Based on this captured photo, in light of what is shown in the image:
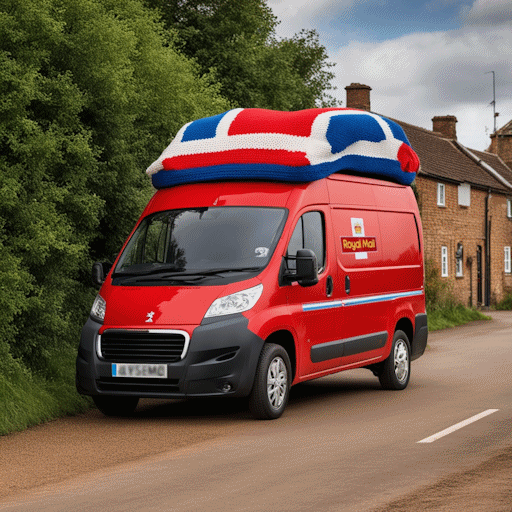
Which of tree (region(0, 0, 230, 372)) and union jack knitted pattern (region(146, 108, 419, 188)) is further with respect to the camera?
union jack knitted pattern (region(146, 108, 419, 188))

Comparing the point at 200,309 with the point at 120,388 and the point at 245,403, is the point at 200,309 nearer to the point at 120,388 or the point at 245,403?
the point at 120,388

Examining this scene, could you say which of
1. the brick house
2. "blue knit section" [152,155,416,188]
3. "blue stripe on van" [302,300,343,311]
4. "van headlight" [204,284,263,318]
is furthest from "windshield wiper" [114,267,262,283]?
the brick house

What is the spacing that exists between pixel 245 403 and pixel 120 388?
2033 millimetres

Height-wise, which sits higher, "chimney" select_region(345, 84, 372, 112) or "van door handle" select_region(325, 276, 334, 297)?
"chimney" select_region(345, 84, 372, 112)

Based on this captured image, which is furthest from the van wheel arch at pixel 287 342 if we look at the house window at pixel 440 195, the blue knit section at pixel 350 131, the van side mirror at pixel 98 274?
the house window at pixel 440 195

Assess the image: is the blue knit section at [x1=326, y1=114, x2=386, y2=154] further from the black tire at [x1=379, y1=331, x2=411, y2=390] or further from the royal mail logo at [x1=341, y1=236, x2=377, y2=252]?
the black tire at [x1=379, y1=331, x2=411, y2=390]

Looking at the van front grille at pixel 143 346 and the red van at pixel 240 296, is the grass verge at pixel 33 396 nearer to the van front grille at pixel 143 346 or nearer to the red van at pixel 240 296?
the red van at pixel 240 296

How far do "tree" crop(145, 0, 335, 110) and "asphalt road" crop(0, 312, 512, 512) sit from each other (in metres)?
17.6

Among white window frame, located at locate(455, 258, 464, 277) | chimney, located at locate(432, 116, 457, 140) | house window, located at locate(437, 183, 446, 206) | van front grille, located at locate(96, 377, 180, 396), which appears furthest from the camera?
chimney, located at locate(432, 116, 457, 140)

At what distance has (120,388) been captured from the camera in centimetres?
1020

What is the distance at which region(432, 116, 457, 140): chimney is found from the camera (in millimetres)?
51906

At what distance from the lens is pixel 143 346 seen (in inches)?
397

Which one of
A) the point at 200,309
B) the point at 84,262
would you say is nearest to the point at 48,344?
the point at 84,262

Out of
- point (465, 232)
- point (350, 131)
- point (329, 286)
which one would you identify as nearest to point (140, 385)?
point (329, 286)
